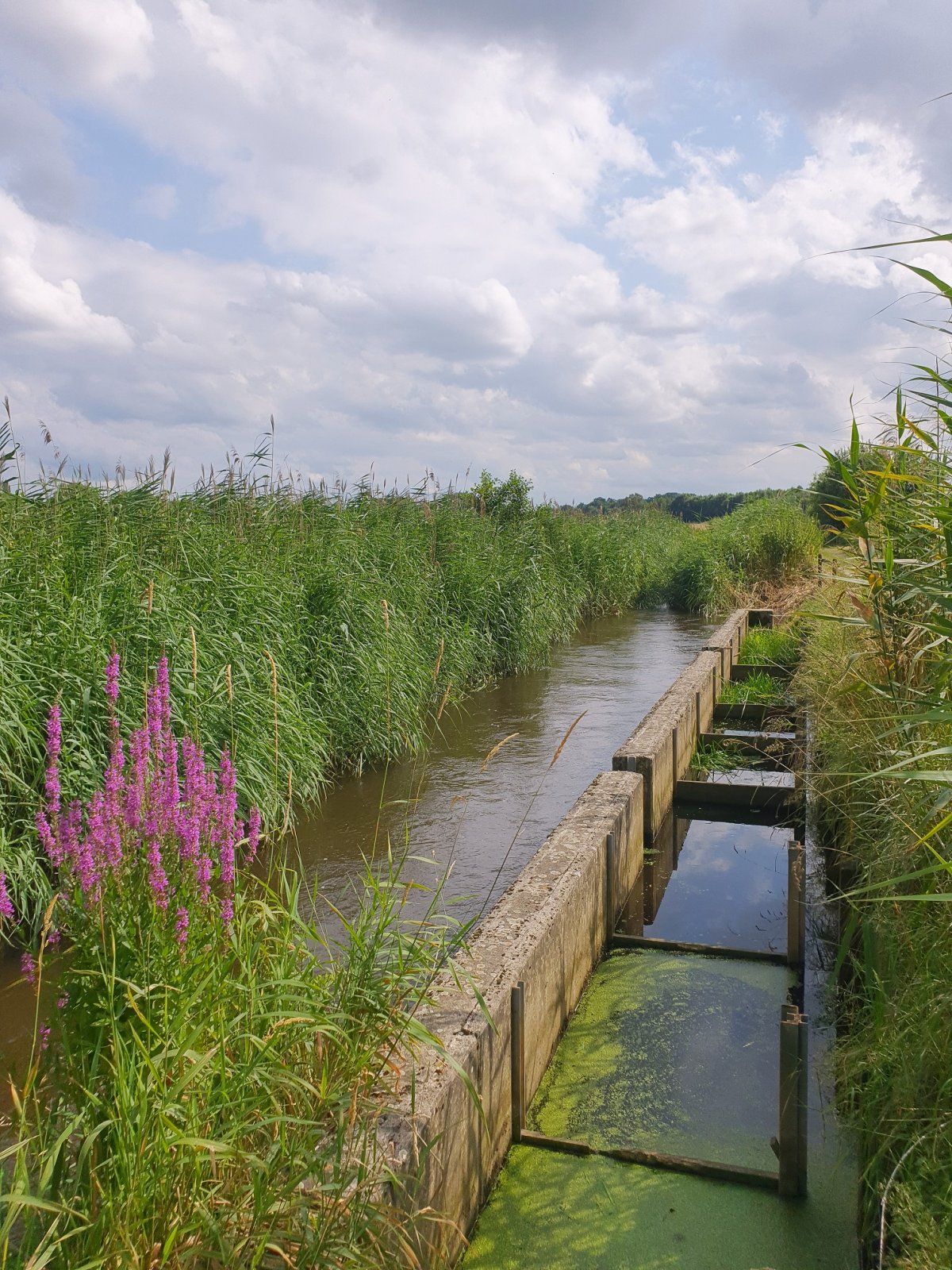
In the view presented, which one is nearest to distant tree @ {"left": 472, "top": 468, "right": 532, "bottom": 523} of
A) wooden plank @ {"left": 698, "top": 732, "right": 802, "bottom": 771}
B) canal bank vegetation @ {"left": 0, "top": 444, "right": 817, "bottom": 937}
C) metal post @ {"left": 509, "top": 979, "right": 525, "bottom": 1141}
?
canal bank vegetation @ {"left": 0, "top": 444, "right": 817, "bottom": 937}

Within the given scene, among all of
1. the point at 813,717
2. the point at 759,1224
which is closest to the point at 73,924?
the point at 759,1224

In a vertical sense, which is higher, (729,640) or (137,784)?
(137,784)

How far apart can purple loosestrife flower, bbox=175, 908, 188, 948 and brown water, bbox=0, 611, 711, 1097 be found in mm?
626

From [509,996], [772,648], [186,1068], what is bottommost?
[509,996]

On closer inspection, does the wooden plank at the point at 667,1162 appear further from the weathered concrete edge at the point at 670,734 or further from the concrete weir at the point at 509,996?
the weathered concrete edge at the point at 670,734

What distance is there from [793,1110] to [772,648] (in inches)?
344

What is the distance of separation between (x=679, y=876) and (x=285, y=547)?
3.84 meters

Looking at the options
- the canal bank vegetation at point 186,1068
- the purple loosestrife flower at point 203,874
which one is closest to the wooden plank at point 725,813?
the canal bank vegetation at point 186,1068

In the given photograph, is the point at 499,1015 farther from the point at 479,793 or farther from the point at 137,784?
the point at 479,793

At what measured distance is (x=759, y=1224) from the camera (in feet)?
8.17

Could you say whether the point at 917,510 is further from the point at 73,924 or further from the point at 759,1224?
the point at 73,924

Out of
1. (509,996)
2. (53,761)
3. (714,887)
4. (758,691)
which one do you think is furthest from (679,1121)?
(758,691)

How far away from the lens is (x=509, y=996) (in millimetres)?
2746

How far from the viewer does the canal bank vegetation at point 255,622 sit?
169 inches
